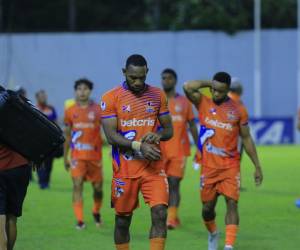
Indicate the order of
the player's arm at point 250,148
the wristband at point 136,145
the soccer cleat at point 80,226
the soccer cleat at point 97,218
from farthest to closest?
the soccer cleat at point 97,218 → the soccer cleat at point 80,226 → the player's arm at point 250,148 → the wristband at point 136,145

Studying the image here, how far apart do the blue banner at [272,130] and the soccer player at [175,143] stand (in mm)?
21485

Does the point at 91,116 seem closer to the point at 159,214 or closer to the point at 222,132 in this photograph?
the point at 222,132

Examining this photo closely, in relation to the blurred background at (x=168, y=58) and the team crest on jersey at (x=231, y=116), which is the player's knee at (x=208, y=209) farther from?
the blurred background at (x=168, y=58)

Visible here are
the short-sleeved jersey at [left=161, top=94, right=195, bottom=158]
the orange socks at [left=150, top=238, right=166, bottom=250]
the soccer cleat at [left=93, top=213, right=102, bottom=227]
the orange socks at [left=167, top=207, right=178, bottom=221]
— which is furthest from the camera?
the short-sleeved jersey at [left=161, top=94, right=195, bottom=158]

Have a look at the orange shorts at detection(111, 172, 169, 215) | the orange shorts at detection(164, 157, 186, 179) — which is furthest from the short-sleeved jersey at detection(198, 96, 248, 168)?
the orange shorts at detection(164, 157, 186, 179)

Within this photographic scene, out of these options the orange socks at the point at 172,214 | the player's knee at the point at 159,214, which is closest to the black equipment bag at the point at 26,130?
the player's knee at the point at 159,214

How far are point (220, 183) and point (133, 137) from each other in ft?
7.48

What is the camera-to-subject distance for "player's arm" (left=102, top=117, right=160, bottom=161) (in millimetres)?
9422

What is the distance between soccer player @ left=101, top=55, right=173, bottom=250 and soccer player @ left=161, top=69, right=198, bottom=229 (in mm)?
4296

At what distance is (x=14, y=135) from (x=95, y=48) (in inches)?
1338

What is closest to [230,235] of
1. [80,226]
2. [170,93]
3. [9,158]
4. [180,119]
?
[9,158]

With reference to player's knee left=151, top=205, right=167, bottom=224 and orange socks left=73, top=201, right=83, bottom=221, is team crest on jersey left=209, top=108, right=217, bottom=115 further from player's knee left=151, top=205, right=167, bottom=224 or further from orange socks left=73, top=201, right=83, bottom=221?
orange socks left=73, top=201, right=83, bottom=221

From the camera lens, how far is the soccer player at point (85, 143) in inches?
564

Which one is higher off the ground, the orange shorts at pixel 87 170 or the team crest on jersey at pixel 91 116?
the team crest on jersey at pixel 91 116
